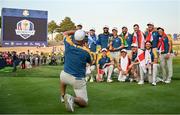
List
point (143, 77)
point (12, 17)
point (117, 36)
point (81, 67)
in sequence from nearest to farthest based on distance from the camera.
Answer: point (81, 67)
point (143, 77)
point (117, 36)
point (12, 17)

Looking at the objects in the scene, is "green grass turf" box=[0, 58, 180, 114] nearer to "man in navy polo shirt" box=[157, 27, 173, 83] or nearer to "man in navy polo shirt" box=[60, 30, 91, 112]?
"man in navy polo shirt" box=[60, 30, 91, 112]

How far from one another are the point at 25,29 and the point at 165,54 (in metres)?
24.3

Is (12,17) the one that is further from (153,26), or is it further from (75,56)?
(75,56)

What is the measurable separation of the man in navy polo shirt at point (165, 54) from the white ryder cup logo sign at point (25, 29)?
78.0 ft

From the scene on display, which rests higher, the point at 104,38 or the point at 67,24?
the point at 67,24

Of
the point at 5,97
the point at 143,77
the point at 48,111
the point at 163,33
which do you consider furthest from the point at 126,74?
the point at 48,111

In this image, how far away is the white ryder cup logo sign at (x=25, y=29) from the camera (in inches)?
1341

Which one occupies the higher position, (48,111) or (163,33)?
(163,33)

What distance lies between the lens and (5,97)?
9.14 metres

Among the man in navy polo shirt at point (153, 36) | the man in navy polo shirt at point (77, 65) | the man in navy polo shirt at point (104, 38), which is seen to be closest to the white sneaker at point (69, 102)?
the man in navy polo shirt at point (77, 65)

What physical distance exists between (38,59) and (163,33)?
19899 millimetres

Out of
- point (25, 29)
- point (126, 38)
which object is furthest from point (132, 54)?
point (25, 29)

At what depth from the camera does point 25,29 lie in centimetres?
3441

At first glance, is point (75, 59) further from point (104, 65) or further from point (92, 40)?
point (92, 40)
